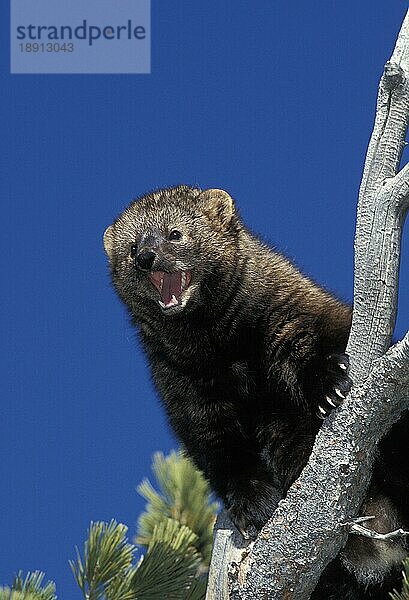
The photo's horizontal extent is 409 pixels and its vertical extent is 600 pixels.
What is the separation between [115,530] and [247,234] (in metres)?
1.85

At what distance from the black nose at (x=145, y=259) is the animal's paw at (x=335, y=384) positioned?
1.35m

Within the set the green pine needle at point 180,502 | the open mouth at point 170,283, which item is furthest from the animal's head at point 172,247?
the green pine needle at point 180,502

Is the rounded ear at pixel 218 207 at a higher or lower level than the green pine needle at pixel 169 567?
higher

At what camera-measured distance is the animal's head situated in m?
5.34

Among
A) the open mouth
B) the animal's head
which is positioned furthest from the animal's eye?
the open mouth

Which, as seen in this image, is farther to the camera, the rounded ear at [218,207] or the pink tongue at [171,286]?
the rounded ear at [218,207]

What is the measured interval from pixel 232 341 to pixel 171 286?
470mm

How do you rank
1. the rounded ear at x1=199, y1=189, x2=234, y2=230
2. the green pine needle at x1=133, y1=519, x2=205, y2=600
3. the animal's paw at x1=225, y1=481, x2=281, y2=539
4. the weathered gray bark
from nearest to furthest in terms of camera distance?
1. the weathered gray bark
2. the animal's paw at x1=225, y1=481, x2=281, y2=539
3. the green pine needle at x1=133, y1=519, x2=205, y2=600
4. the rounded ear at x1=199, y1=189, x2=234, y2=230

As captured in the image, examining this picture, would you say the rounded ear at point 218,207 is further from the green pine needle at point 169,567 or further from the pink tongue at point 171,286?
the green pine needle at point 169,567

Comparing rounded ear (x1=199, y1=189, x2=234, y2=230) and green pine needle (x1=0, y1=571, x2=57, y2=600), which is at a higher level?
rounded ear (x1=199, y1=189, x2=234, y2=230)

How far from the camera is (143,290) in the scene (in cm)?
543

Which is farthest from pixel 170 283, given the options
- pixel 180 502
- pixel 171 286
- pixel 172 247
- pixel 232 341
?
pixel 180 502

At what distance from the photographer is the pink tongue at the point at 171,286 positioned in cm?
536

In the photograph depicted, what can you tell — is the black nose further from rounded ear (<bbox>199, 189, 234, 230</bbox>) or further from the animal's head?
rounded ear (<bbox>199, 189, 234, 230</bbox>)
